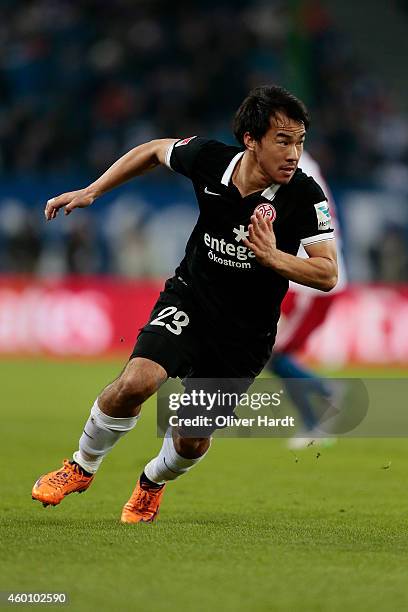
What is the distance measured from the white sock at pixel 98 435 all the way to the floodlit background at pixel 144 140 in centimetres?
1201

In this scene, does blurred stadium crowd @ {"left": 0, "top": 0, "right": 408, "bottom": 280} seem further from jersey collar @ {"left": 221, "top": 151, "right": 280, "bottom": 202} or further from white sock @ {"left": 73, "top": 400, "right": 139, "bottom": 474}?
white sock @ {"left": 73, "top": 400, "right": 139, "bottom": 474}

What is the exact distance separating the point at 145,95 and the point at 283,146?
54.2 feet

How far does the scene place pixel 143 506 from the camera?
21.2 feet

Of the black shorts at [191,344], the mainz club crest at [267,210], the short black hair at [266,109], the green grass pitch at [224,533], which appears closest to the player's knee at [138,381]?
the black shorts at [191,344]

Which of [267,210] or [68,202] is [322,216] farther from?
[68,202]

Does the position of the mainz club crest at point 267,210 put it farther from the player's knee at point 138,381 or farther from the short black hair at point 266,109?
the player's knee at point 138,381

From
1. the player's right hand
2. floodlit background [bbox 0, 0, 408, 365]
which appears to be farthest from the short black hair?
floodlit background [bbox 0, 0, 408, 365]

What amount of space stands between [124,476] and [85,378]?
748cm

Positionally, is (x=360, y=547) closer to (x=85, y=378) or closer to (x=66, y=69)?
(x=85, y=378)

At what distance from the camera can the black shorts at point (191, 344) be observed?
6129mm

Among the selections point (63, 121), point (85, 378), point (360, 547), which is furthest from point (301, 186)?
point (63, 121)

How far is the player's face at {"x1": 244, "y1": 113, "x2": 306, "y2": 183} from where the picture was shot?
237 inches

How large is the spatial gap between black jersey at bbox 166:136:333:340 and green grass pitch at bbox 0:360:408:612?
1052mm

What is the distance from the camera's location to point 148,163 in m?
6.56
